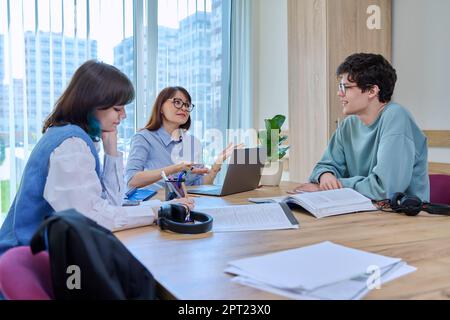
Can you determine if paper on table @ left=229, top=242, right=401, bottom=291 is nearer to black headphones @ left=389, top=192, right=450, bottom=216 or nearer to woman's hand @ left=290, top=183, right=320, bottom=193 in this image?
black headphones @ left=389, top=192, right=450, bottom=216

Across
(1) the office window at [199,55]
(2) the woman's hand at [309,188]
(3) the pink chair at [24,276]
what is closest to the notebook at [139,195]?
(2) the woman's hand at [309,188]

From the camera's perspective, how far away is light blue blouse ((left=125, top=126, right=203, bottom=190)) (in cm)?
228

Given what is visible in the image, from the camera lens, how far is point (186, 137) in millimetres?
2654

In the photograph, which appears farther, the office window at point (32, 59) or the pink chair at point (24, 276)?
the office window at point (32, 59)

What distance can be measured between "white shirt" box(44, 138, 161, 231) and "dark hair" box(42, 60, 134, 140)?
0.47 feet

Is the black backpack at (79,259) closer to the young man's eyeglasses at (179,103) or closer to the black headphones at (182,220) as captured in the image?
the black headphones at (182,220)

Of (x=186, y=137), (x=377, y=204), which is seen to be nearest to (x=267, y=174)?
(x=377, y=204)

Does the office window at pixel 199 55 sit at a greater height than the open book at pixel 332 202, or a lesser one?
greater

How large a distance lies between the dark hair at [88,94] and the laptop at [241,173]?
0.59m

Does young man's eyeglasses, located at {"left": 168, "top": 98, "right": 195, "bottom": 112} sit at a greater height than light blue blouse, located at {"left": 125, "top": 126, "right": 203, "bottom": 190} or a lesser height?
greater

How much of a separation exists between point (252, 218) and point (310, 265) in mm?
468

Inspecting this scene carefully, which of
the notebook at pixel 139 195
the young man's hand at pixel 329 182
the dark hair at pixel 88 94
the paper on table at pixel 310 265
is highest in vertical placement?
the dark hair at pixel 88 94

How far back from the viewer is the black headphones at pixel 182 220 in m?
1.04

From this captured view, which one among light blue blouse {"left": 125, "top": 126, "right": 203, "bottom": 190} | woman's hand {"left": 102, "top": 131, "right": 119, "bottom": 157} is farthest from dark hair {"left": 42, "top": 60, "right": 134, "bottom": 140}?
light blue blouse {"left": 125, "top": 126, "right": 203, "bottom": 190}
